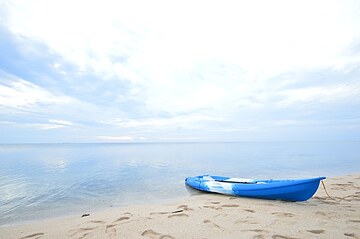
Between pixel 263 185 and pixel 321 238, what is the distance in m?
4.58

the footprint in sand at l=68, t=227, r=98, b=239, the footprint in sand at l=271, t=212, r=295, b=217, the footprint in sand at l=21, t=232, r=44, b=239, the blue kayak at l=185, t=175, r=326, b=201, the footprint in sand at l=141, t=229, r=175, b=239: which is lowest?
the footprint in sand at l=21, t=232, r=44, b=239

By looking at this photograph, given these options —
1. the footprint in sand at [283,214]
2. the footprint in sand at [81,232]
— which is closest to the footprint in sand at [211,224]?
the footprint in sand at [283,214]

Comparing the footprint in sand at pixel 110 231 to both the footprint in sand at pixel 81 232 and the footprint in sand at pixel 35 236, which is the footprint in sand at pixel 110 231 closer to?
the footprint in sand at pixel 81 232

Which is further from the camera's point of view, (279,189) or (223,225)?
(279,189)

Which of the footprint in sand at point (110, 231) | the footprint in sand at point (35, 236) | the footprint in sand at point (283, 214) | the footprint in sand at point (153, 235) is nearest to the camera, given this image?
the footprint in sand at point (153, 235)

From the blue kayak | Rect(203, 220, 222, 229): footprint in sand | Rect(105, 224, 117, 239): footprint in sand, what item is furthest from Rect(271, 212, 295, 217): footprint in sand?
Rect(105, 224, 117, 239): footprint in sand

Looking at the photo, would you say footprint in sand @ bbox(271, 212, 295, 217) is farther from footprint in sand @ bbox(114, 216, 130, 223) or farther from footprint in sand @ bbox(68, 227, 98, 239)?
footprint in sand @ bbox(68, 227, 98, 239)

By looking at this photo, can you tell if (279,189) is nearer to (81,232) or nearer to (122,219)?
(122,219)

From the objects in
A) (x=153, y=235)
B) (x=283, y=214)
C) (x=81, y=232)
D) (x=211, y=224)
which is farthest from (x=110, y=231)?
(x=283, y=214)

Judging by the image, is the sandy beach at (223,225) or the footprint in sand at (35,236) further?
Result: the footprint in sand at (35,236)

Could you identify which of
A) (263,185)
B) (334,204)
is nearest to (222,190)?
(263,185)

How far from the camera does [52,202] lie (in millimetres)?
11539

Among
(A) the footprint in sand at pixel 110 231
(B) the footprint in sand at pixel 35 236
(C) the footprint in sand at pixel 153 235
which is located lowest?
(B) the footprint in sand at pixel 35 236

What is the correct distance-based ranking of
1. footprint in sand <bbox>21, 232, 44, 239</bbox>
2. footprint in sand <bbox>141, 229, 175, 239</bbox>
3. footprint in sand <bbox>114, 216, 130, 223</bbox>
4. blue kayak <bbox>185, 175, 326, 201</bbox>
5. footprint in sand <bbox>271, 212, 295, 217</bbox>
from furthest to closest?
blue kayak <bbox>185, 175, 326, 201</bbox> → footprint in sand <bbox>114, 216, 130, 223</bbox> → footprint in sand <bbox>271, 212, 295, 217</bbox> → footprint in sand <bbox>21, 232, 44, 239</bbox> → footprint in sand <bbox>141, 229, 175, 239</bbox>
